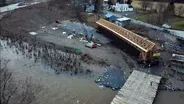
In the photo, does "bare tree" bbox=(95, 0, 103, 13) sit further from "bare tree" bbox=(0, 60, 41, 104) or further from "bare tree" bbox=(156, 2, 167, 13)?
"bare tree" bbox=(0, 60, 41, 104)

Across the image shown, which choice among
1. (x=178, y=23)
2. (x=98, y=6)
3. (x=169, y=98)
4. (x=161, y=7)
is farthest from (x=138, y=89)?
(x=98, y=6)

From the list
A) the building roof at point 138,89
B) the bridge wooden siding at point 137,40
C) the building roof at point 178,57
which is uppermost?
the bridge wooden siding at point 137,40

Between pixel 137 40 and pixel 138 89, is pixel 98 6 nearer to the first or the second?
pixel 137 40

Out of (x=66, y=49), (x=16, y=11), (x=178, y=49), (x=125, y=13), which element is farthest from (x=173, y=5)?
(x=16, y=11)

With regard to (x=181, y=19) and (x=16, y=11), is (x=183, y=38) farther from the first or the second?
(x=16, y=11)

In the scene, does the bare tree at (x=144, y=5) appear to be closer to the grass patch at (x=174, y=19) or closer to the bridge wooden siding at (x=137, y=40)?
the grass patch at (x=174, y=19)


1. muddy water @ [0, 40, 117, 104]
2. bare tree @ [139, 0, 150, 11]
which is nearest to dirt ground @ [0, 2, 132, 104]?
muddy water @ [0, 40, 117, 104]

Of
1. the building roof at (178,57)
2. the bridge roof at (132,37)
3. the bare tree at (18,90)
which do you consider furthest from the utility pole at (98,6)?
the bare tree at (18,90)
